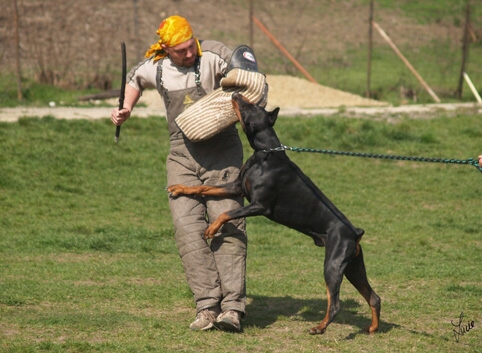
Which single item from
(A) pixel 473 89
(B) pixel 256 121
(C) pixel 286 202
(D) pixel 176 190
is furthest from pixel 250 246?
(A) pixel 473 89

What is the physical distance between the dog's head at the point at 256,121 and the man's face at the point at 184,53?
522 mm

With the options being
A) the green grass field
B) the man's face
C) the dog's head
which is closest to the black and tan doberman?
the dog's head

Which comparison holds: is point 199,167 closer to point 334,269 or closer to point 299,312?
point 334,269

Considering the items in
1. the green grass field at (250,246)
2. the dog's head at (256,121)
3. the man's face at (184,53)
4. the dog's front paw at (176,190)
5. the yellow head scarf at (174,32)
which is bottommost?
the green grass field at (250,246)

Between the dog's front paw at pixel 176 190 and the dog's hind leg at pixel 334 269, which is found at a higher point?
the dog's front paw at pixel 176 190

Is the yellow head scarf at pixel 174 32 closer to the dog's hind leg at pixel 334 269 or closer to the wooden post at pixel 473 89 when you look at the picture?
the dog's hind leg at pixel 334 269

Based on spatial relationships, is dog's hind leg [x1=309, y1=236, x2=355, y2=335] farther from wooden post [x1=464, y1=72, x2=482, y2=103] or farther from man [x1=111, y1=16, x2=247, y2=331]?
wooden post [x1=464, y1=72, x2=482, y2=103]

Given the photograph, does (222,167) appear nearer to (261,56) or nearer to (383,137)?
(383,137)

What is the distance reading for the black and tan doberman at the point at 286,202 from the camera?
557cm

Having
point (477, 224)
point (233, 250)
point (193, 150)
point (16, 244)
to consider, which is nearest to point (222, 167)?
point (193, 150)

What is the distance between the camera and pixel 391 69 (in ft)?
66.5

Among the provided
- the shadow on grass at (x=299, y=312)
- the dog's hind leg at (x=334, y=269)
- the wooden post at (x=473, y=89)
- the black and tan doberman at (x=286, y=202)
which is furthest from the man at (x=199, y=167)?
the wooden post at (x=473, y=89)

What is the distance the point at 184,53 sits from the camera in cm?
586

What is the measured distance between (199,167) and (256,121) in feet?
2.27
